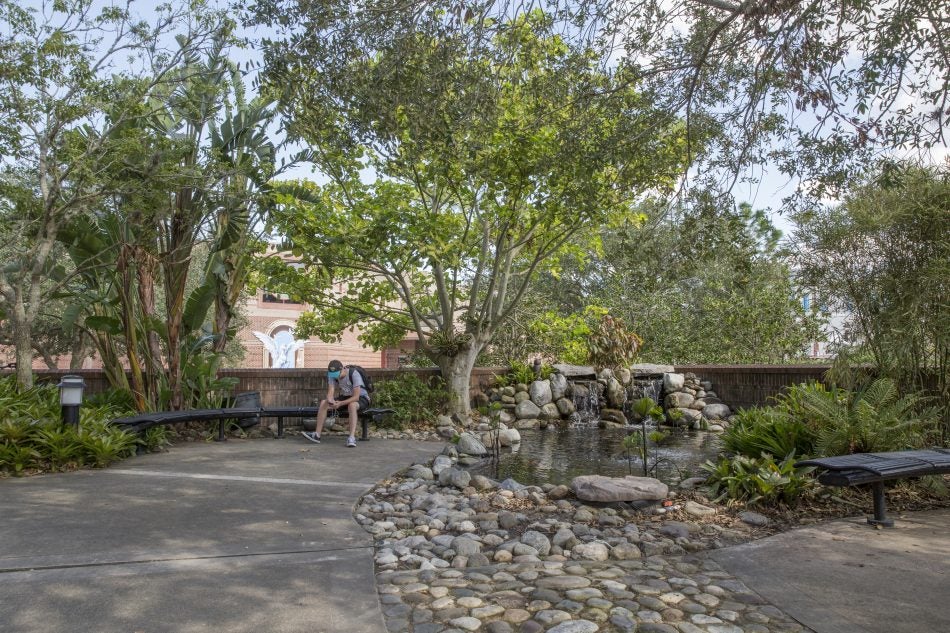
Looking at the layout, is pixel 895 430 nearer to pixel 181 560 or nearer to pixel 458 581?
pixel 458 581

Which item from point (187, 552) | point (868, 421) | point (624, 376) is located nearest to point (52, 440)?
point (187, 552)

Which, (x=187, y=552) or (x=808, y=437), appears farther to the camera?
(x=808, y=437)

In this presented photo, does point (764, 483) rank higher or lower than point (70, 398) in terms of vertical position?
lower

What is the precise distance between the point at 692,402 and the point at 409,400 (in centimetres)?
670

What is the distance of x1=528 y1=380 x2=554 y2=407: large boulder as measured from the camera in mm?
14703

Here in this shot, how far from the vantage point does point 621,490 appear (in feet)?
19.5

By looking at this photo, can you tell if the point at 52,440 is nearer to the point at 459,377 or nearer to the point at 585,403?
the point at 459,377

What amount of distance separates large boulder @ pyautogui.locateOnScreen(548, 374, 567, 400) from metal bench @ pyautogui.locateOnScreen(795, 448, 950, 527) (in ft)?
31.4

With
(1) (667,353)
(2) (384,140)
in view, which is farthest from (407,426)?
(1) (667,353)

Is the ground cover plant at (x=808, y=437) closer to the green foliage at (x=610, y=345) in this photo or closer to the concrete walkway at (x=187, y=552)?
the concrete walkway at (x=187, y=552)

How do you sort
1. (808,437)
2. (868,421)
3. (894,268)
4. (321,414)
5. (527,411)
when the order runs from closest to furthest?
(868,421)
(808,437)
(894,268)
(321,414)
(527,411)

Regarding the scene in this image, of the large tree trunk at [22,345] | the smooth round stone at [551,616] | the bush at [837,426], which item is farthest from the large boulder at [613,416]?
the smooth round stone at [551,616]

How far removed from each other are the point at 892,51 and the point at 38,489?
8.49m

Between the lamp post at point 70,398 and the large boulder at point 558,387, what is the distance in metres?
9.40
